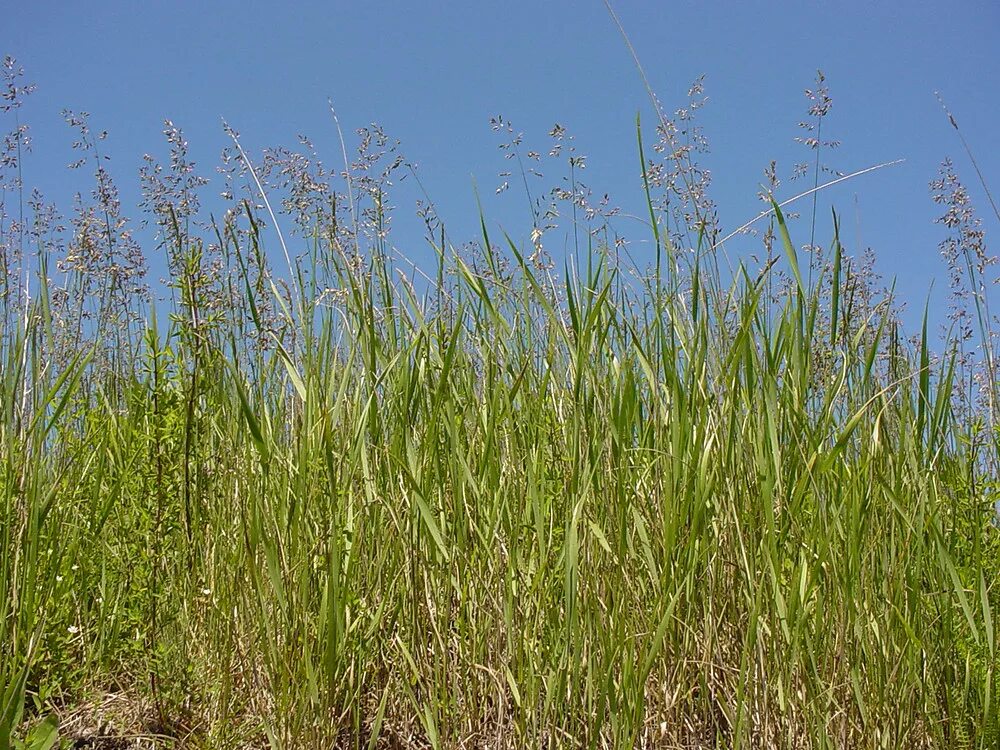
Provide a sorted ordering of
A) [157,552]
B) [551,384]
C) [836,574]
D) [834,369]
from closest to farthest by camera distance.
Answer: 1. [836,574]
2. [157,552]
3. [834,369]
4. [551,384]

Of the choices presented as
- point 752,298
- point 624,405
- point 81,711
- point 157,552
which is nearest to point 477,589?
point 624,405

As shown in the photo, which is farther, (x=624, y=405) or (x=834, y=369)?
(x=834, y=369)

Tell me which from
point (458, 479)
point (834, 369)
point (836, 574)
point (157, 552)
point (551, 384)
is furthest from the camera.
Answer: point (551, 384)

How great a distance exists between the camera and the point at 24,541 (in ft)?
4.92

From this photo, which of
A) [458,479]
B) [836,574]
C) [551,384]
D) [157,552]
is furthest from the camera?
[551,384]

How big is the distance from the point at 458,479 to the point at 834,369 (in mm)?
776

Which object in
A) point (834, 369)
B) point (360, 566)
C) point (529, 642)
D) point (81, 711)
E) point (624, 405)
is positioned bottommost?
point (81, 711)

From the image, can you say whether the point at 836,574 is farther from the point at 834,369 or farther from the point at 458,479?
the point at 458,479

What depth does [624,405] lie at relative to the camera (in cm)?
163

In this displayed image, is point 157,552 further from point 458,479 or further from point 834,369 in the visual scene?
point 834,369

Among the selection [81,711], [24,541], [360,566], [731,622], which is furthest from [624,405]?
[81,711]

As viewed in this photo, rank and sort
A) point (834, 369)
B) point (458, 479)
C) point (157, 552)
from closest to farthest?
point (458, 479), point (157, 552), point (834, 369)

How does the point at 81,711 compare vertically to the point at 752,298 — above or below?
below

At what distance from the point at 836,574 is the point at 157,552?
46.0 inches
